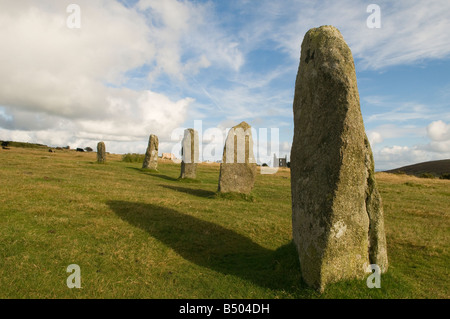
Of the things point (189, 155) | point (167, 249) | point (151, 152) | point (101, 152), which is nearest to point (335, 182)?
point (167, 249)

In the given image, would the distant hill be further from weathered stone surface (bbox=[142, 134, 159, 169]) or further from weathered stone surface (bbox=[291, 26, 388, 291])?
weathered stone surface (bbox=[291, 26, 388, 291])

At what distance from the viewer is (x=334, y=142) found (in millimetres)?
6145

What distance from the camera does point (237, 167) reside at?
1709cm

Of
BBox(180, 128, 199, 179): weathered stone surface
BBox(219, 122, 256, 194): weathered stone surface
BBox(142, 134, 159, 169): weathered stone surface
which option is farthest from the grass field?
BBox(142, 134, 159, 169): weathered stone surface

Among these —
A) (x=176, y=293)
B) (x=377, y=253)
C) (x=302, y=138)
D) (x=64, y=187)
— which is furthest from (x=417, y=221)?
(x=64, y=187)

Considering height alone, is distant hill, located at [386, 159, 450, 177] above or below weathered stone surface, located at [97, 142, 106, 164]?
below

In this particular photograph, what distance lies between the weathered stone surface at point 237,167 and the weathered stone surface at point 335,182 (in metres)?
10.0

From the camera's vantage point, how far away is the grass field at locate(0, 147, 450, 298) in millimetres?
6355

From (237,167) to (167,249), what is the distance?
901cm

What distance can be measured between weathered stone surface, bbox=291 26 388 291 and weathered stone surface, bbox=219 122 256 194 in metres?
10.0

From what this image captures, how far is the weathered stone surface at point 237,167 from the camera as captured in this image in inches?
670

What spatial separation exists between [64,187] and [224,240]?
381 inches
